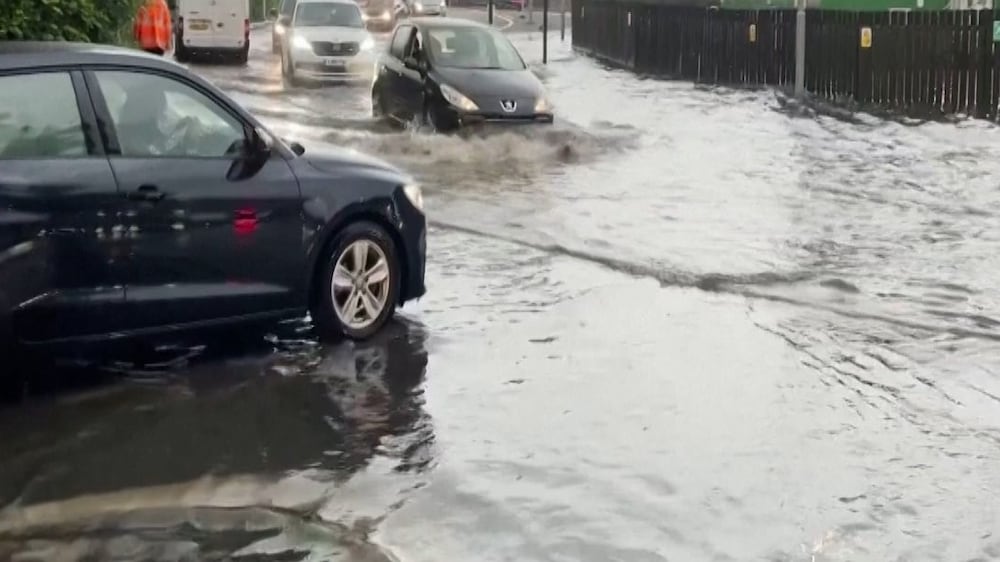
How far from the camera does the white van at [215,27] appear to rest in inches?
1435

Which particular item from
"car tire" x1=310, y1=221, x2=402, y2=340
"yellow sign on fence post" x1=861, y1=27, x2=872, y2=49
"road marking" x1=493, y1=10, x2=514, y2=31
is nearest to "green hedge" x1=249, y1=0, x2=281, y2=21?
"road marking" x1=493, y1=10, x2=514, y2=31

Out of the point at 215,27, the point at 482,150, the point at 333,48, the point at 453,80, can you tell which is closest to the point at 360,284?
the point at 482,150

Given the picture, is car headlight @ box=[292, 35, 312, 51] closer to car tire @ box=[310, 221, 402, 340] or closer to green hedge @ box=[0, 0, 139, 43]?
green hedge @ box=[0, 0, 139, 43]

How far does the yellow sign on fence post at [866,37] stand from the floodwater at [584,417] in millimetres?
12031

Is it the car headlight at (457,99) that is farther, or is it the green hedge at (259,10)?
the green hedge at (259,10)

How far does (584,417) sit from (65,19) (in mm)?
5726

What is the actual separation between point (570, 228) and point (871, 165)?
20.3 feet

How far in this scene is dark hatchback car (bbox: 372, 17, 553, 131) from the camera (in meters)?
18.3

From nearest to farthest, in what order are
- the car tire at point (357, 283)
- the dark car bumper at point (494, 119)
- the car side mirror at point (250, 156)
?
the car side mirror at point (250, 156), the car tire at point (357, 283), the dark car bumper at point (494, 119)

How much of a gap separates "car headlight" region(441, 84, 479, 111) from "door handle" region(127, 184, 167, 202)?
36.0 feet

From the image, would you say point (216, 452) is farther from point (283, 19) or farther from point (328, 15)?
point (283, 19)

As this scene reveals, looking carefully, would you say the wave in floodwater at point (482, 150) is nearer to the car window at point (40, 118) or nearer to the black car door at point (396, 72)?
the black car door at point (396, 72)

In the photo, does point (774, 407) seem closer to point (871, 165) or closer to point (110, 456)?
point (110, 456)

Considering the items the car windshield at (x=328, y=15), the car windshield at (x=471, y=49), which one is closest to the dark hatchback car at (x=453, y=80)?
the car windshield at (x=471, y=49)
